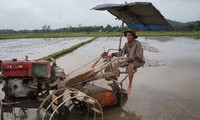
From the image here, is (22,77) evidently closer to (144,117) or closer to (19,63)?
(19,63)

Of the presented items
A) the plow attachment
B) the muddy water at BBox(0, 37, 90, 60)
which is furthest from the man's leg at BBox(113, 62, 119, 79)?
the muddy water at BBox(0, 37, 90, 60)

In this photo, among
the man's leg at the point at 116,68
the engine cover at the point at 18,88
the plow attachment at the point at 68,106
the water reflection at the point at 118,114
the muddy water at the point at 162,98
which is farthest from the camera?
the man's leg at the point at 116,68

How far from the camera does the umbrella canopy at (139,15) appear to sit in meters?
6.29

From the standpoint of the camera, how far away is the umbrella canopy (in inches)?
248

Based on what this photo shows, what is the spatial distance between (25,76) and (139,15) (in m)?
3.29

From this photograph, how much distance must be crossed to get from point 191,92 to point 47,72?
5005 millimetres

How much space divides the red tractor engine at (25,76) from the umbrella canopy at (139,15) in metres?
2.15

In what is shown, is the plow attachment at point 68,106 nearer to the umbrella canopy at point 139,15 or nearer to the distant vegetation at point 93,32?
the umbrella canopy at point 139,15

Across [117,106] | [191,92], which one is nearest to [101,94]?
[117,106]

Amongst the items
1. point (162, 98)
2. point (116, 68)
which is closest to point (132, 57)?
point (116, 68)

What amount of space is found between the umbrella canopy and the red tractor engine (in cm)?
215

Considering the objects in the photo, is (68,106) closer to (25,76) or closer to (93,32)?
(25,76)

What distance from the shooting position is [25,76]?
17.8 ft

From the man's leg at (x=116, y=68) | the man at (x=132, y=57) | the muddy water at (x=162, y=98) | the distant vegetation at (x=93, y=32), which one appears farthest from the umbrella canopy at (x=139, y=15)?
the distant vegetation at (x=93, y=32)
